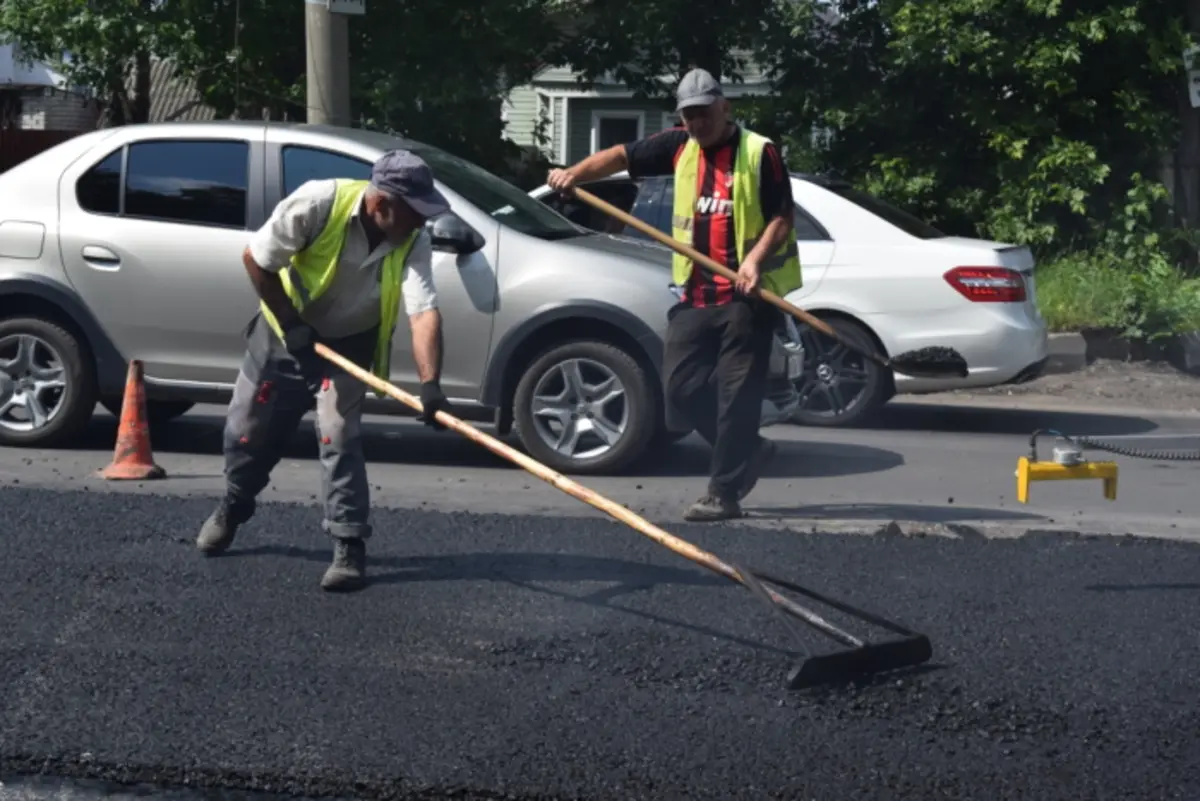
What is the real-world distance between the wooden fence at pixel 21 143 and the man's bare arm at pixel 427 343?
21022 mm

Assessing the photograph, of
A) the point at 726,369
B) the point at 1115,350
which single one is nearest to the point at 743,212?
the point at 726,369

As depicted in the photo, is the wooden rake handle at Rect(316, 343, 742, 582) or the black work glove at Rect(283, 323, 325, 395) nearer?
the wooden rake handle at Rect(316, 343, 742, 582)

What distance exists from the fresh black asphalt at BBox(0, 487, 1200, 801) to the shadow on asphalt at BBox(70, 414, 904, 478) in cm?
206

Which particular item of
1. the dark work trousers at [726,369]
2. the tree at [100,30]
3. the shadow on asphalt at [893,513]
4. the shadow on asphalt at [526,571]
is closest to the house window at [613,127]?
the tree at [100,30]

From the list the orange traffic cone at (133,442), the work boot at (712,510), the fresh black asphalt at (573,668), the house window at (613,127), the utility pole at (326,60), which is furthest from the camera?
the house window at (613,127)

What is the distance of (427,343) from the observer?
5.90 m

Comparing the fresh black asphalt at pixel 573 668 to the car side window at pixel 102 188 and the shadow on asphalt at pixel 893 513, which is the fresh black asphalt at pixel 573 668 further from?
the car side window at pixel 102 188

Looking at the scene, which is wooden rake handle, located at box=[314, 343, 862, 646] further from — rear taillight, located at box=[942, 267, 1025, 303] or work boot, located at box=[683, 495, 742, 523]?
rear taillight, located at box=[942, 267, 1025, 303]

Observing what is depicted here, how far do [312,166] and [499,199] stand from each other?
956 mm

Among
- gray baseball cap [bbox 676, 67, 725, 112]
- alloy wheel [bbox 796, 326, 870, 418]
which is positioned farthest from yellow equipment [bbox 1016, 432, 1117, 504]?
alloy wheel [bbox 796, 326, 870, 418]

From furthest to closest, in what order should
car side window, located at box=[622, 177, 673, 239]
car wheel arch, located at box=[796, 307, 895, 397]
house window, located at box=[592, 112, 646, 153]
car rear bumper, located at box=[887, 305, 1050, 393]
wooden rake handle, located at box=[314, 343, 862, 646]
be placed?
house window, located at box=[592, 112, 646, 153], car side window, located at box=[622, 177, 673, 239], car wheel arch, located at box=[796, 307, 895, 397], car rear bumper, located at box=[887, 305, 1050, 393], wooden rake handle, located at box=[314, 343, 862, 646]

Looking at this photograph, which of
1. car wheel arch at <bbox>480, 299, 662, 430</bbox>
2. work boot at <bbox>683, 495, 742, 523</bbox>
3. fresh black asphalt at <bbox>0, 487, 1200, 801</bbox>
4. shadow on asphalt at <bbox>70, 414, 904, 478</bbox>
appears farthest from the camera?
shadow on asphalt at <bbox>70, 414, 904, 478</bbox>

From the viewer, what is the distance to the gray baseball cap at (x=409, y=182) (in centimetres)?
577

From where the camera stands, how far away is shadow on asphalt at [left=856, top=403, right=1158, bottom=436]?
1124 centimetres
